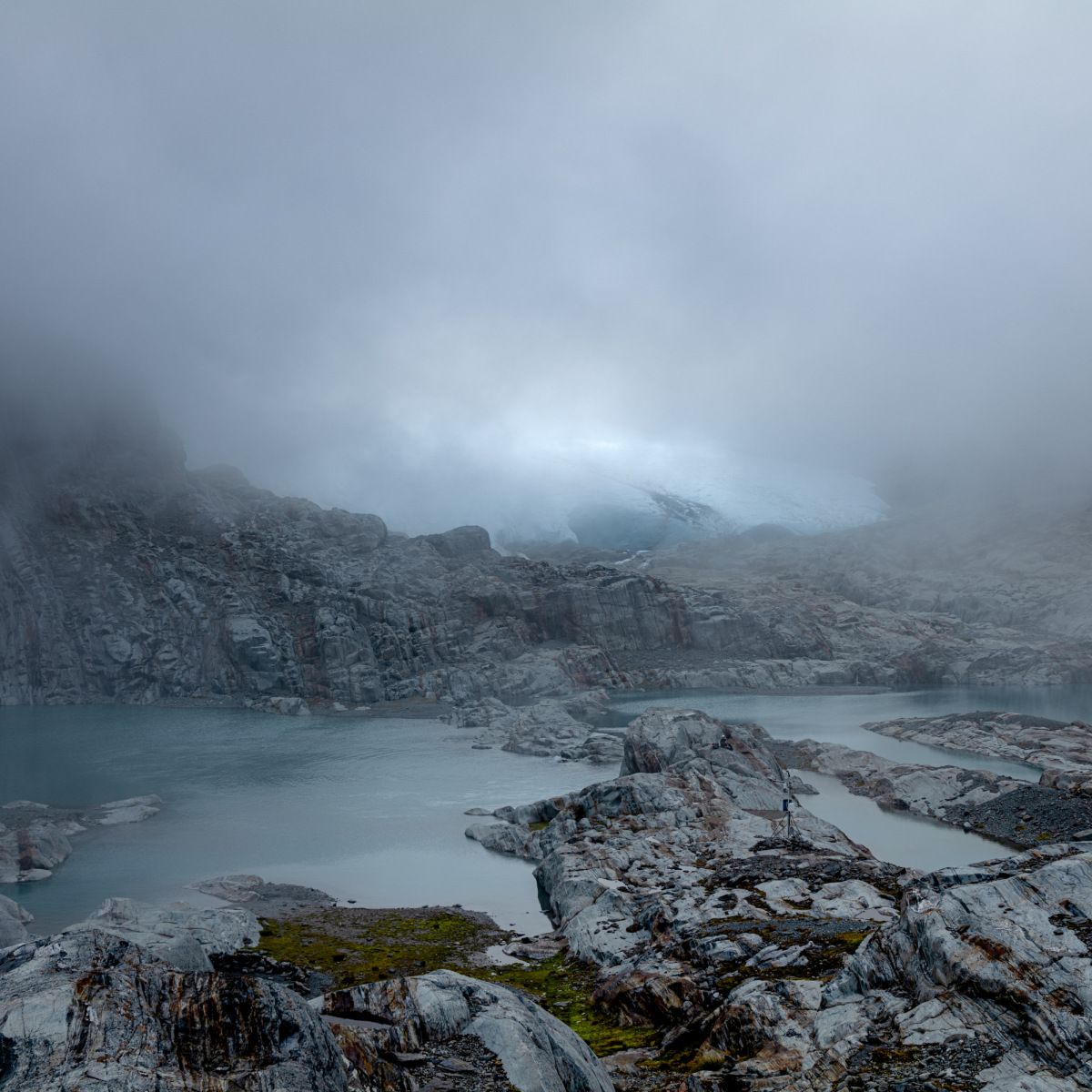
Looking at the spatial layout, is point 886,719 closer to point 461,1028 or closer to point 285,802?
point 285,802

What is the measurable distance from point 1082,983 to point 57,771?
115042 mm

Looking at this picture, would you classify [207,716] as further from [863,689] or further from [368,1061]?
[368,1061]

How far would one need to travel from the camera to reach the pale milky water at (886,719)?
5847 cm

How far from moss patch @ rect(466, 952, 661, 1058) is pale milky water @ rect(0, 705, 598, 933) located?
924 centimetres

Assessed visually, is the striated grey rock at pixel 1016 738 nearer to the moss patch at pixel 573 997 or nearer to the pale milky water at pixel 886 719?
the pale milky water at pixel 886 719

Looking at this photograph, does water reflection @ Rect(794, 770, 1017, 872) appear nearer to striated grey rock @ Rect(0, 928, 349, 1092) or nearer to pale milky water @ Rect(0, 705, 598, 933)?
pale milky water @ Rect(0, 705, 598, 933)

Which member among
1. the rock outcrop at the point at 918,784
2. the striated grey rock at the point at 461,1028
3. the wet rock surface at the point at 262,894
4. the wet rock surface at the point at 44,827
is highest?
the striated grey rock at the point at 461,1028

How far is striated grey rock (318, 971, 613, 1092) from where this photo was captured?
16312 millimetres

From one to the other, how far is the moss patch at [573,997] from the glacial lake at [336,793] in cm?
929

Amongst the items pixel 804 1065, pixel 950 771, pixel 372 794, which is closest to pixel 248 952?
pixel 804 1065

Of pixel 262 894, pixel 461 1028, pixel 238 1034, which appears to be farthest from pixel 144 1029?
pixel 262 894

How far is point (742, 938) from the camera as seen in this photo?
30.7 metres

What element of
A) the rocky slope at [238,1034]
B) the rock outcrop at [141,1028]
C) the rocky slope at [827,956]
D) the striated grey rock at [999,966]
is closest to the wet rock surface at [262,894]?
the rocky slope at [827,956]

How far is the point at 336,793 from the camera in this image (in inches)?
3583
